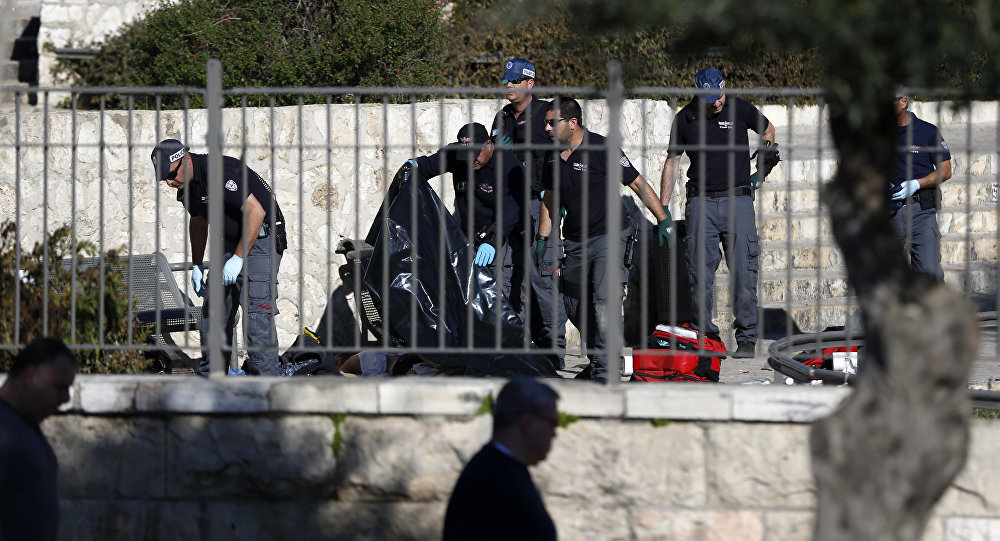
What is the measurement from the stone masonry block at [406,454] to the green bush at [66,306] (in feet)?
4.39

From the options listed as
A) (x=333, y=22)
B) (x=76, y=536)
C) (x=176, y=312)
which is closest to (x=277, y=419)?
(x=76, y=536)

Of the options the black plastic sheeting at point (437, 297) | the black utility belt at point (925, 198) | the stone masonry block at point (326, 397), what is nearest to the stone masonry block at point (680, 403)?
the stone masonry block at point (326, 397)

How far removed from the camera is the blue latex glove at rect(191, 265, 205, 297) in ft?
22.0

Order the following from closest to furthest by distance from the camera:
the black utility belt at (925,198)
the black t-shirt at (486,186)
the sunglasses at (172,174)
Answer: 1. the sunglasses at (172,174)
2. the black utility belt at (925,198)
3. the black t-shirt at (486,186)

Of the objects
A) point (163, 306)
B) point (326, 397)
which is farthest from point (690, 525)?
point (163, 306)

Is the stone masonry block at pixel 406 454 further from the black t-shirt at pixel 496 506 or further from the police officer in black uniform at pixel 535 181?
the police officer in black uniform at pixel 535 181

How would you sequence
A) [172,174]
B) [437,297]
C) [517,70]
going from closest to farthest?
[172,174], [437,297], [517,70]

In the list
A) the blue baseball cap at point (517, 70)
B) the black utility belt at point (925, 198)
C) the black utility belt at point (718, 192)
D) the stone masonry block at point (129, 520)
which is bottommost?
the stone masonry block at point (129, 520)

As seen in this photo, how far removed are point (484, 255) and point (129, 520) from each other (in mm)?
2671

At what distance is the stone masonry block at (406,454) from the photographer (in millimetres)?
4758

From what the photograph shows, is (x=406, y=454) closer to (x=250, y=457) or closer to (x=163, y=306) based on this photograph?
(x=250, y=457)

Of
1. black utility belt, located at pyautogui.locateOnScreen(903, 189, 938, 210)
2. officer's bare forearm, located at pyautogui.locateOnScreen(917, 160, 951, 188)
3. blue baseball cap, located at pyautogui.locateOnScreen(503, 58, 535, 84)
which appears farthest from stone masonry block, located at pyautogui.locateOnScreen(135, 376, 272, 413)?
officer's bare forearm, located at pyautogui.locateOnScreen(917, 160, 951, 188)

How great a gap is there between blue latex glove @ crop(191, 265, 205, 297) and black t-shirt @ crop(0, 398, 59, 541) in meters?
2.88

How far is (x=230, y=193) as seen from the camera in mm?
6176
